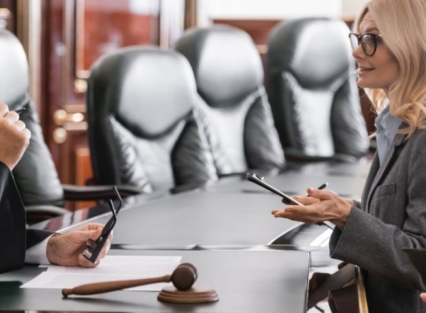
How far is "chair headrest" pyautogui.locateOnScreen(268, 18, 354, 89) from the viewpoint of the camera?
5066 millimetres

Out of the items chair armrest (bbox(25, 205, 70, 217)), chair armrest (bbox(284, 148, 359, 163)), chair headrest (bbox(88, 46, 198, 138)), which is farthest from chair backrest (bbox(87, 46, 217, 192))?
chair armrest (bbox(284, 148, 359, 163))

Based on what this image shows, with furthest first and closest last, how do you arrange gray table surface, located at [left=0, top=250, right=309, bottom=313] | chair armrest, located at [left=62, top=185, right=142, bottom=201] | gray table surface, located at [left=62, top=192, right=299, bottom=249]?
chair armrest, located at [left=62, top=185, right=142, bottom=201]
gray table surface, located at [left=62, top=192, right=299, bottom=249]
gray table surface, located at [left=0, top=250, right=309, bottom=313]

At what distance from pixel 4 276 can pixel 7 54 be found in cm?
152

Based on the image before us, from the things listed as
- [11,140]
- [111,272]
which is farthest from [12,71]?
[111,272]

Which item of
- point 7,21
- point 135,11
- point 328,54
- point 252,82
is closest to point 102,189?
point 252,82

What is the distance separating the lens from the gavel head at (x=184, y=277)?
1.47 m

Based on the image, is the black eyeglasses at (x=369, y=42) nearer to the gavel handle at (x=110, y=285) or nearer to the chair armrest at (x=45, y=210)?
the gavel handle at (x=110, y=285)

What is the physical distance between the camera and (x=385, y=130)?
75.8 inches

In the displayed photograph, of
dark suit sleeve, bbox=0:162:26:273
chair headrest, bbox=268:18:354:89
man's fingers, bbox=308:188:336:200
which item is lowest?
chair headrest, bbox=268:18:354:89

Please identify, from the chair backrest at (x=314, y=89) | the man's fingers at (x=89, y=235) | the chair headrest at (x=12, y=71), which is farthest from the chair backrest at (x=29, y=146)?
the chair backrest at (x=314, y=89)

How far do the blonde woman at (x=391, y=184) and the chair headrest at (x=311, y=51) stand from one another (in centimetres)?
311

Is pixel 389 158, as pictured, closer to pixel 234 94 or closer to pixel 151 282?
pixel 151 282

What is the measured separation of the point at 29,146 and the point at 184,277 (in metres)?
1.81

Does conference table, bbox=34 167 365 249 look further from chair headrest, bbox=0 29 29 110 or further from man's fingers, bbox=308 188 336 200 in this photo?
chair headrest, bbox=0 29 29 110
